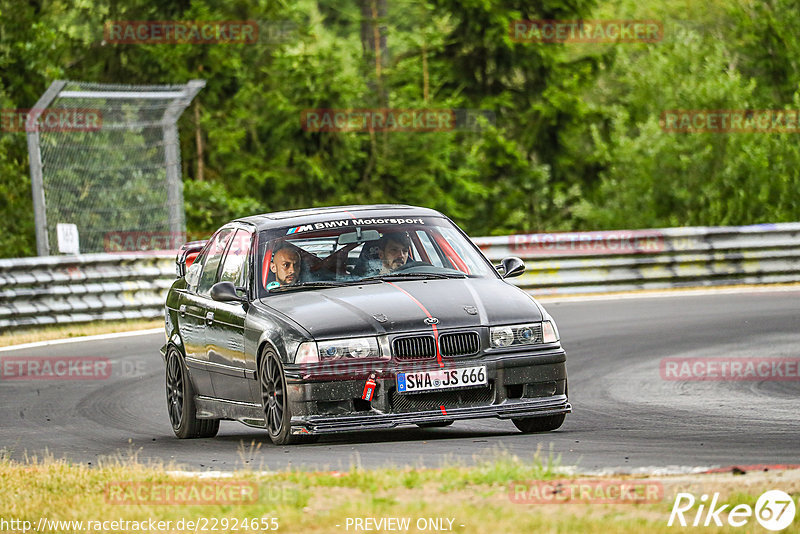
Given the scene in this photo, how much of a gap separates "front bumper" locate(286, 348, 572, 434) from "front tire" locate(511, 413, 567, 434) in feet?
1.48

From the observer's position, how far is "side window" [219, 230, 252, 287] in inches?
390

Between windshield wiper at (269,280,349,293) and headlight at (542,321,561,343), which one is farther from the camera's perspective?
windshield wiper at (269,280,349,293)

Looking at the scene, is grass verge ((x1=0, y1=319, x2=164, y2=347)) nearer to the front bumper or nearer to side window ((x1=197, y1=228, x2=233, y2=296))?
side window ((x1=197, y1=228, x2=233, y2=296))

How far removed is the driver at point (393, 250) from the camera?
9.73 meters

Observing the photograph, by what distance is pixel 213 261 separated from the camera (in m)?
10.7

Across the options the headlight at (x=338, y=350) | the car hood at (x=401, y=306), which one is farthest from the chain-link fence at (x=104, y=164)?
the headlight at (x=338, y=350)

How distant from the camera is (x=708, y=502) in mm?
5828

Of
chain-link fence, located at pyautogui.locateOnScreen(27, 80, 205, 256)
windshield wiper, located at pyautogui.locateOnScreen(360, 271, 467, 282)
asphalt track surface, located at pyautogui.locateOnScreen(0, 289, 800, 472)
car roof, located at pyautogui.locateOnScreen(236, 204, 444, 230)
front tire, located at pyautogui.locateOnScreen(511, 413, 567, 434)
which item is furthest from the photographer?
chain-link fence, located at pyautogui.locateOnScreen(27, 80, 205, 256)

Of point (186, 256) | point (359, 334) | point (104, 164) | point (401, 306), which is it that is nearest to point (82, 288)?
point (104, 164)

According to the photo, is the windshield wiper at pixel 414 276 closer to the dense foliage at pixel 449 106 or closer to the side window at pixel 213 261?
the side window at pixel 213 261

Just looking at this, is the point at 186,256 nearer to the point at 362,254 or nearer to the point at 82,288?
the point at 362,254

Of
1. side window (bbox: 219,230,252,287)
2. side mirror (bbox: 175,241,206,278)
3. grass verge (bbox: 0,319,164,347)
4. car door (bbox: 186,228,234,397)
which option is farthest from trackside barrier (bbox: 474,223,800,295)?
side window (bbox: 219,230,252,287)

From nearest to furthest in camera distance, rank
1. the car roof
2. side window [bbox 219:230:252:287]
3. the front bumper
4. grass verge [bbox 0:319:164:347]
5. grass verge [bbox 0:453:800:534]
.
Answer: grass verge [bbox 0:453:800:534] → the front bumper → side window [bbox 219:230:252:287] → the car roof → grass verge [bbox 0:319:164:347]

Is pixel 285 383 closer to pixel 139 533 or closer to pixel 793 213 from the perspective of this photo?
pixel 139 533
